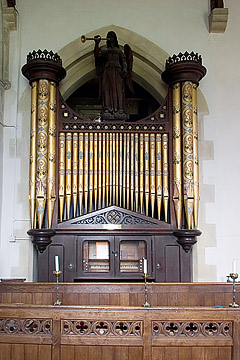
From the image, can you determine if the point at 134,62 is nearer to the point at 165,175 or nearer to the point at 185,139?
the point at 185,139

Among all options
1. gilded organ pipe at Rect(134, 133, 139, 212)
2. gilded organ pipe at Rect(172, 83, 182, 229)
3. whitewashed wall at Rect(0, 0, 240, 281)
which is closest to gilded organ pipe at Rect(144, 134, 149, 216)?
gilded organ pipe at Rect(134, 133, 139, 212)

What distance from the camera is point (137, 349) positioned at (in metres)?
4.29

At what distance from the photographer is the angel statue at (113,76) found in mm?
7598

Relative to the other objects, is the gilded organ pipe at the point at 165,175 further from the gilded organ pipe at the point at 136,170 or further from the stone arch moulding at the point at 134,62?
the stone arch moulding at the point at 134,62

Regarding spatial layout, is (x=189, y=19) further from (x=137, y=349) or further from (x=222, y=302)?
(x=137, y=349)

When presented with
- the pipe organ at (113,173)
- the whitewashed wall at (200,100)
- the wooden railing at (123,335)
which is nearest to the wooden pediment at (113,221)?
the pipe organ at (113,173)

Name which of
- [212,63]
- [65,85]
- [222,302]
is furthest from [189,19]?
[222,302]

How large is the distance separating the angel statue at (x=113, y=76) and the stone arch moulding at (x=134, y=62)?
0.41 m

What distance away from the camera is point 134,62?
848cm

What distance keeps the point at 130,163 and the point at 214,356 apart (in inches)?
142

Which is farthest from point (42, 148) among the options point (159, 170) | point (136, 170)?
point (159, 170)

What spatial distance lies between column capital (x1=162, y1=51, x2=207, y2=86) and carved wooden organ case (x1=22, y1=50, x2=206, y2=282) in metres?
0.01

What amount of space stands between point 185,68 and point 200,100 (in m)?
0.71

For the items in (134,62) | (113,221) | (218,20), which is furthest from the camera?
(134,62)
